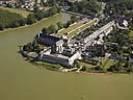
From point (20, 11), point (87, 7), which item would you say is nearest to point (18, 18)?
point (20, 11)

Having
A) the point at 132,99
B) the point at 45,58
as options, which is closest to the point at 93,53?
the point at 45,58

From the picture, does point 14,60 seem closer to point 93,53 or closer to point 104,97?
point 93,53

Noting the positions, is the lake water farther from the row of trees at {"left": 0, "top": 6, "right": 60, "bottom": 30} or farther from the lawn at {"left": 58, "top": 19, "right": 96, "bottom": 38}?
the row of trees at {"left": 0, "top": 6, "right": 60, "bottom": 30}

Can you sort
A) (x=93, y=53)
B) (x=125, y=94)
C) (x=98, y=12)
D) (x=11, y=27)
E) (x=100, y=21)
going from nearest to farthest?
(x=125, y=94) → (x=93, y=53) → (x=11, y=27) → (x=100, y=21) → (x=98, y=12)

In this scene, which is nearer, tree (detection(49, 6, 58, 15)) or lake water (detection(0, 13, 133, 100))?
lake water (detection(0, 13, 133, 100))

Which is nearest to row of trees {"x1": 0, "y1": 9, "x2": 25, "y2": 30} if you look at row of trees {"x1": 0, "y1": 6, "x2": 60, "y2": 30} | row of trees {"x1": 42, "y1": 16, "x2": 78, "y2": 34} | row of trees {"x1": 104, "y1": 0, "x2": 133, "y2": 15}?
row of trees {"x1": 0, "y1": 6, "x2": 60, "y2": 30}

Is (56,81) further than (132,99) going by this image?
Yes

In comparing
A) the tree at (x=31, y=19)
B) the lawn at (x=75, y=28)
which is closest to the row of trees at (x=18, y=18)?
the tree at (x=31, y=19)
